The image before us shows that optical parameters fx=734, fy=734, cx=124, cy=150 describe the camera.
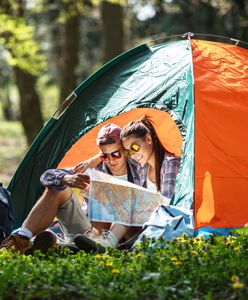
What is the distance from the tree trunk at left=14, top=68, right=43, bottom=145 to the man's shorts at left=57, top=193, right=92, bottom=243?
8.18 m

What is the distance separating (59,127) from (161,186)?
4.53 ft

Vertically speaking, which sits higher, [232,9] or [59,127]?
[232,9]

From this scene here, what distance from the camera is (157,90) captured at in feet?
19.8

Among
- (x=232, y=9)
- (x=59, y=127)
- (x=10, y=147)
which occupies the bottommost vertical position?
(x=10, y=147)

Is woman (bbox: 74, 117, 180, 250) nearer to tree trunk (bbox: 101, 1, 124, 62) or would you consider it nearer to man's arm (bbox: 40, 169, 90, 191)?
man's arm (bbox: 40, 169, 90, 191)

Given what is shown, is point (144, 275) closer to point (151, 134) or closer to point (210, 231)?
point (210, 231)

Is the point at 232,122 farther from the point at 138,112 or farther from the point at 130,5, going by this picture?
the point at 130,5

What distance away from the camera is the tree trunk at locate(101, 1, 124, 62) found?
14016mm

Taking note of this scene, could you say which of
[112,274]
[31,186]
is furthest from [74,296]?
[31,186]

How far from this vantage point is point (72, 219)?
5648 mm

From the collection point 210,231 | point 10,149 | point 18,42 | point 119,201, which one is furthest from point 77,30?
point 210,231

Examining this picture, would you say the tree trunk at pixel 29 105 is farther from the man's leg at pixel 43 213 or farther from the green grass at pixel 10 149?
the man's leg at pixel 43 213

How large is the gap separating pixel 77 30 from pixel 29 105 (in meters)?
1.98

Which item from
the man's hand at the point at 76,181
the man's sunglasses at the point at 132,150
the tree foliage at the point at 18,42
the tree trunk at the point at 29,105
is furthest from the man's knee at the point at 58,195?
the tree trunk at the point at 29,105
